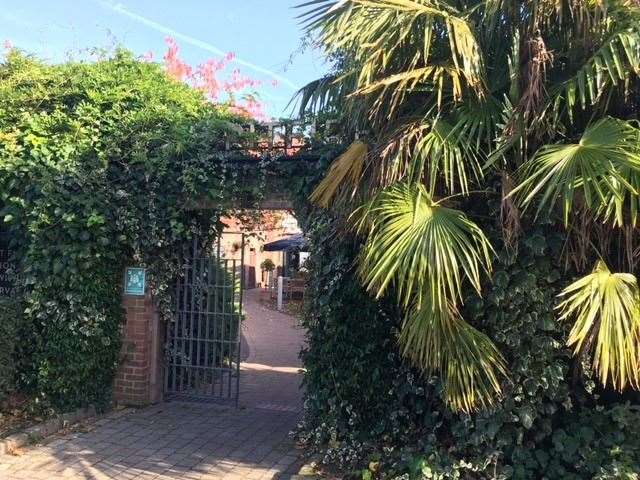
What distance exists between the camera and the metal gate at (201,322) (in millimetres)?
7488

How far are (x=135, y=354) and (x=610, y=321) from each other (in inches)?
210

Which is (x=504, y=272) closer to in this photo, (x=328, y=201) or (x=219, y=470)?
(x=328, y=201)

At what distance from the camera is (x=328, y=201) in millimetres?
4648

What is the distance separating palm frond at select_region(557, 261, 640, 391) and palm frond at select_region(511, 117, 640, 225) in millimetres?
475

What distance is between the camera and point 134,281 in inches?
280

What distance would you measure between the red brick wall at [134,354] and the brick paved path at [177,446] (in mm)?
262

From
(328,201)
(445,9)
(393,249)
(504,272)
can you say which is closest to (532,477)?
(504,272)

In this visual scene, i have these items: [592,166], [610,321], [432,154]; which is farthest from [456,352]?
[592,166]

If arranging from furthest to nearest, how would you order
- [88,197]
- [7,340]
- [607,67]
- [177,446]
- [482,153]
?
[88,197] → [7,340] → [177,446] → [482,153] → [607,67]

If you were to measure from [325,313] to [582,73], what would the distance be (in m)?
2.88

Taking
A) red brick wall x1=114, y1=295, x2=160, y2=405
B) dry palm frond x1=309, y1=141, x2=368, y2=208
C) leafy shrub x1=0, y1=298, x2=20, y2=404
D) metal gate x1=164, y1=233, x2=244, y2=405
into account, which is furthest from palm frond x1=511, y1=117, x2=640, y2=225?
leafy shrub x1=0, y1=298, x2=20, y2=404

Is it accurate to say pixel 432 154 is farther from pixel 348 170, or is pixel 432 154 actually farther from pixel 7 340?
pixel 7 340

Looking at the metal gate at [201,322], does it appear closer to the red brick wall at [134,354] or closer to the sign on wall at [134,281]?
the red brick wall at [134,354]

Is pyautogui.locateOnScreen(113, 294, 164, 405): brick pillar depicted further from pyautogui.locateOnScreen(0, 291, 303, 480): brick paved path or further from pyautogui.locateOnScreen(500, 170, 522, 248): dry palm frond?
pyautogui.locateOnScreen(500, 170, 522, 248): dry palm frond
